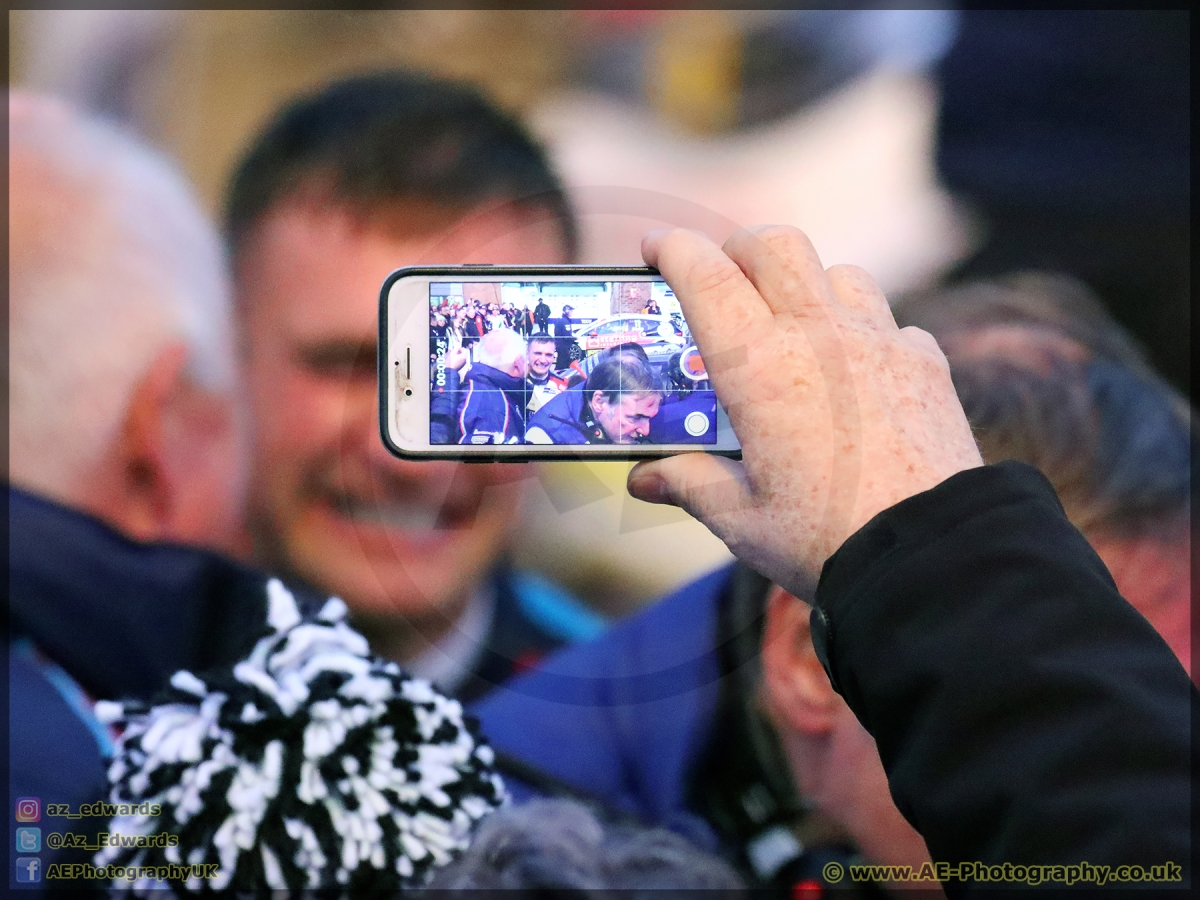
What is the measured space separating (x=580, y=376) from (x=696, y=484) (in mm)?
136

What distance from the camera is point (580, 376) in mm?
600

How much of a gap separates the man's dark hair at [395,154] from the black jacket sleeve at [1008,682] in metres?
0.40

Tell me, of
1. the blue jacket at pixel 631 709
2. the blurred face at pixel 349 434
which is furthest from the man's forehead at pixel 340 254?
the blue jacket at pixel 631 709

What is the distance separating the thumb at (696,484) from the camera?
0.48m

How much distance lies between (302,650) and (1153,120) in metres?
0.81

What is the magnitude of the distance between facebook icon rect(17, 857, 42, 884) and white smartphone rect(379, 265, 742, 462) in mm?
477

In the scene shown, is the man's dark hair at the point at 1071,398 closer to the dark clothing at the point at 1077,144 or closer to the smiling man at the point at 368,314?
the dark clothing at the point at 1077,144

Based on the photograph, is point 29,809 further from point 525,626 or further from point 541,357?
point 541,357

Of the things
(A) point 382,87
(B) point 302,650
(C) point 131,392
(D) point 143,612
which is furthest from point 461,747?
(A) point 382,87

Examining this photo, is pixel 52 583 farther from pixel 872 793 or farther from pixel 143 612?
pixel 872 793

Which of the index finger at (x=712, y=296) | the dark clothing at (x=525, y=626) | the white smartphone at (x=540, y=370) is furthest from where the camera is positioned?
the dark clothing at (x=525, y=626)

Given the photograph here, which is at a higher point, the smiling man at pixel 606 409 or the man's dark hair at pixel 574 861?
the smiling man at pixel 606 409

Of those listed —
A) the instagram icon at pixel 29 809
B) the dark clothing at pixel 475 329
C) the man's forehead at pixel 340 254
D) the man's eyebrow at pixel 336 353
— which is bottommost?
the instagram icon at pixel 29 809

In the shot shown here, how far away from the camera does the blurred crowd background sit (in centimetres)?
68
